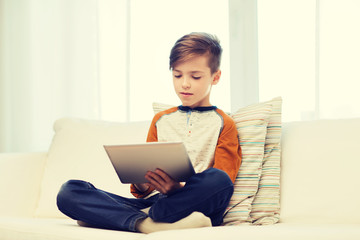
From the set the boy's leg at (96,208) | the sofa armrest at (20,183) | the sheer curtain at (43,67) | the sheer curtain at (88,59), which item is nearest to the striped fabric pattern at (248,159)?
the boy's leg at (96,208)

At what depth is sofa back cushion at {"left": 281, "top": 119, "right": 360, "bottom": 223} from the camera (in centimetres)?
145

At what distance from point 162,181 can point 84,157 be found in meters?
0.71

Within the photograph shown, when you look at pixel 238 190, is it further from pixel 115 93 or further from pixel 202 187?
pixel 115 93

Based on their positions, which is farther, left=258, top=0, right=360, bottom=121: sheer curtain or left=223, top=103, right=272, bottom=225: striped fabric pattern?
left=258, top=0, right=360, bottom=121: sheer curtain

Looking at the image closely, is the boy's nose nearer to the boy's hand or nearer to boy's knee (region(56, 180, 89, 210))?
the boy's hand

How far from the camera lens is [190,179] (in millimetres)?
1281

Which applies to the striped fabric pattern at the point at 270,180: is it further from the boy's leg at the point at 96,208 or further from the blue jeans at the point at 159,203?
the boy's leg at the point at 96,208

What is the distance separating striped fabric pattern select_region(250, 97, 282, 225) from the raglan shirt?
0.12 metres

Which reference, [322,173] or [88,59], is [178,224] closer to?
[322,173]

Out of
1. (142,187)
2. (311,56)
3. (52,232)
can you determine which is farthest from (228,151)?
(311,56)

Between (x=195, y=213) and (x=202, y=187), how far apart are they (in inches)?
A: 3.1

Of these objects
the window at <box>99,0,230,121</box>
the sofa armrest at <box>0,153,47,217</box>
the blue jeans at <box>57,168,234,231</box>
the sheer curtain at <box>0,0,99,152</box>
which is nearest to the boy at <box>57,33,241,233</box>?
the blue jeans at <box>57,168,234,231</box>

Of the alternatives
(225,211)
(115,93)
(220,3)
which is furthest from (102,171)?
(220,3)

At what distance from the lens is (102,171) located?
1843mm
